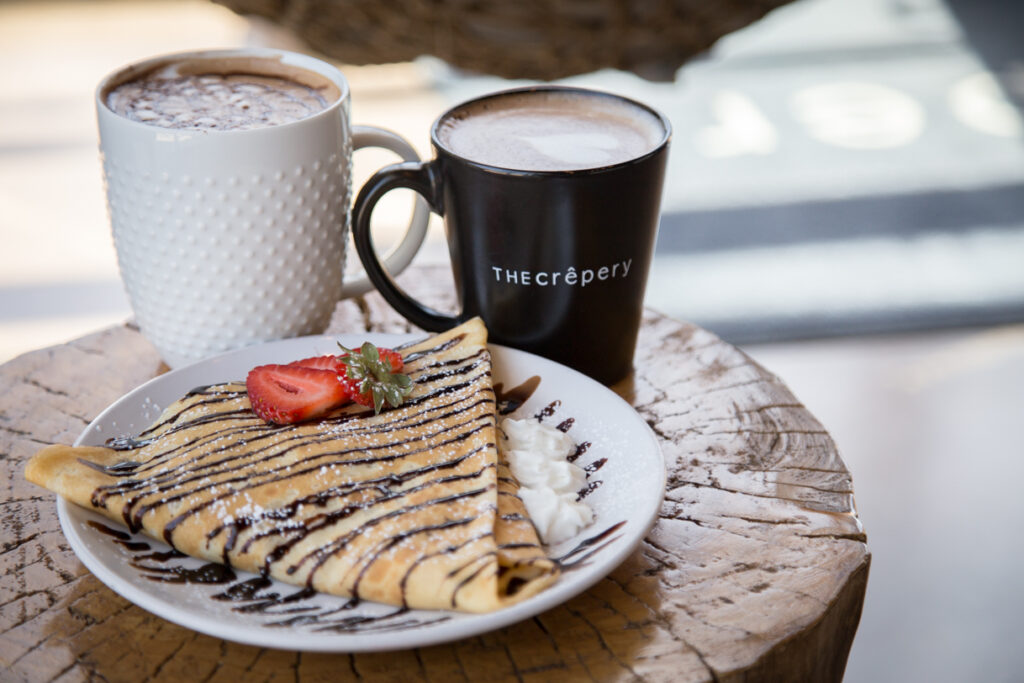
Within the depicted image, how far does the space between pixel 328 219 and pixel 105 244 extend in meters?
2.00

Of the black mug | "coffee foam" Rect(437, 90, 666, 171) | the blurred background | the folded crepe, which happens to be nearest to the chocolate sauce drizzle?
the folded crepe

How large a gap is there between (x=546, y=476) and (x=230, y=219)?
0.41 metres

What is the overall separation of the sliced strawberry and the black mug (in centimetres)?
20

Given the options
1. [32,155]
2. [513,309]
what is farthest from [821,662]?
[32,155]

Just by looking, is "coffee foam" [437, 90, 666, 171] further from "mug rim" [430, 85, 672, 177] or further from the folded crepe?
the folded crepe

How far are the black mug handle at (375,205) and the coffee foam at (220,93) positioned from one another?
0.11 metres

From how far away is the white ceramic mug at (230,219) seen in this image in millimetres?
959

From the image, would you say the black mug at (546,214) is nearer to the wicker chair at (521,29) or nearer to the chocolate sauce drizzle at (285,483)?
the chocolate sauce drizzle at (285,483)

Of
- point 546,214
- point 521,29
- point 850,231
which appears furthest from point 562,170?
point 850,231

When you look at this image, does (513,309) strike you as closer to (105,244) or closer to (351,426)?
(351,426)

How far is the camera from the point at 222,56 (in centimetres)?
112

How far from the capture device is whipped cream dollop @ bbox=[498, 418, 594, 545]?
782 mm

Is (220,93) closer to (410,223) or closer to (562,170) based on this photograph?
(410,223)

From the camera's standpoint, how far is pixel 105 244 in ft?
9.19
